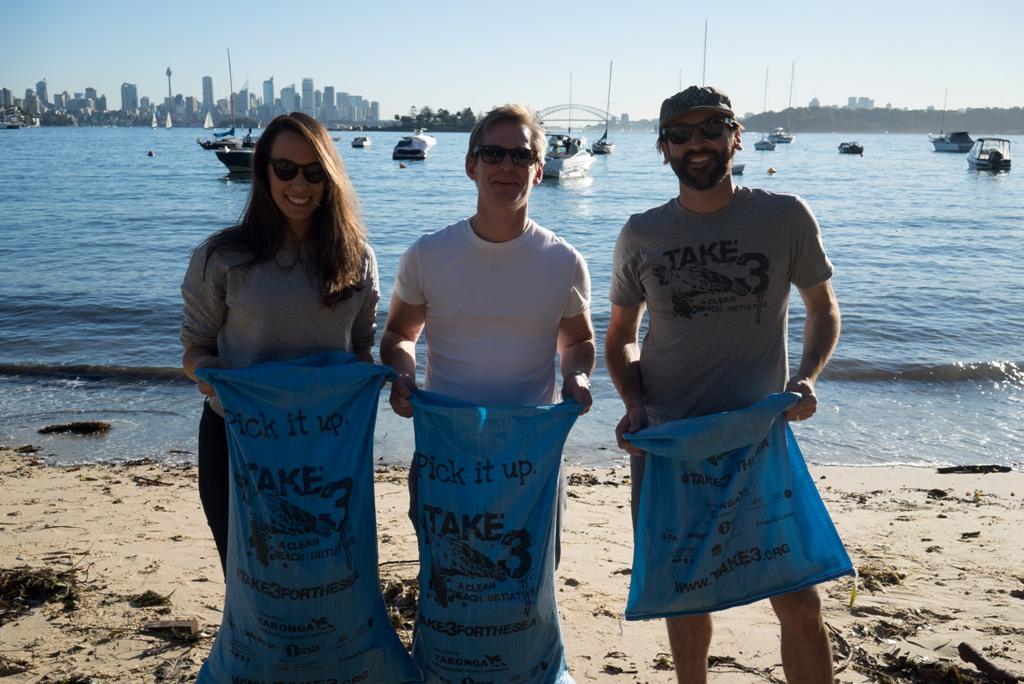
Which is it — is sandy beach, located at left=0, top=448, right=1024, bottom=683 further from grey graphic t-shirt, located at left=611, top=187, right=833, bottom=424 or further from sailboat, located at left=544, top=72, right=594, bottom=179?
sailboat, located at left=544, top=72, right=594, bottom=179

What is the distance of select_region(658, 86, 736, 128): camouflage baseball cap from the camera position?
2750 millimetres

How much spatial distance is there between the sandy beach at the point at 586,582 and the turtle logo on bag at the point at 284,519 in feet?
3.65

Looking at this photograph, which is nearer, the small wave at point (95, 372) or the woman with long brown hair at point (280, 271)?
the woman with long brown hair at point (280, 271)

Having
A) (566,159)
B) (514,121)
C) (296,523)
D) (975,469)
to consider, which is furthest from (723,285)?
(566,159)

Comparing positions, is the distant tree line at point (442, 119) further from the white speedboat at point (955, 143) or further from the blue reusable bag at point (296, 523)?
the blue reusable bag at point (296, 523)

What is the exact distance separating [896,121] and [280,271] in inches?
8179

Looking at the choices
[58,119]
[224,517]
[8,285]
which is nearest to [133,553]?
[224,517]

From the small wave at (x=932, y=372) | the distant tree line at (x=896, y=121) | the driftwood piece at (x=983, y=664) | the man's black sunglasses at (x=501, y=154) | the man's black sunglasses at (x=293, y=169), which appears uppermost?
the distant tree line at (x=896, y=121)

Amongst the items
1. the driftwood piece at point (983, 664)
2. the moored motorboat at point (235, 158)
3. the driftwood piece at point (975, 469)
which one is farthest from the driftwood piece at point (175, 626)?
the moored motorboat at point (235, 158)

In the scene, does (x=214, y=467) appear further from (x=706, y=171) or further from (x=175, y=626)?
(x=706, y=171)

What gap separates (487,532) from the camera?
106 inches

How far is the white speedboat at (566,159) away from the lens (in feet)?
146

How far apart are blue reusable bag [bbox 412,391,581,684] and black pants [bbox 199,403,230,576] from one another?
26.4 inches

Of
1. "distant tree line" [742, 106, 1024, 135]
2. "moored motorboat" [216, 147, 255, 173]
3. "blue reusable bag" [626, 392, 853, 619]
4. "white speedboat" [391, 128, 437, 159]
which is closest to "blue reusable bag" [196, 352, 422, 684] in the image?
"blue reusable bag" [626, 392, 853, 619]
